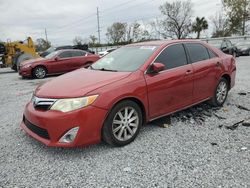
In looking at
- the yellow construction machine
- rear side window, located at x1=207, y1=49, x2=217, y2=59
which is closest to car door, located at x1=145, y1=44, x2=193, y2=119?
rear side window, located at x1=207, y1=49, x2=217, y2=59

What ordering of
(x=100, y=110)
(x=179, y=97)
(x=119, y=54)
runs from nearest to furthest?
(x=100, y=110), (x=179, y=97), (x=119, y=54)

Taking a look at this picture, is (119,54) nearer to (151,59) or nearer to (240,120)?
(151,59)

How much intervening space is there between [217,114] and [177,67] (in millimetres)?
1407

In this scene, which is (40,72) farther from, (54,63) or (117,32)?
(117,32)

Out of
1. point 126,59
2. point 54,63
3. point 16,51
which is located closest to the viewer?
point 126,59

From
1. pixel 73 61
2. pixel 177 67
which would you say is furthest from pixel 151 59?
pixel 73 61

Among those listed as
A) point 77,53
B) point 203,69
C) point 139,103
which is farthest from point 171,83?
point 77,53

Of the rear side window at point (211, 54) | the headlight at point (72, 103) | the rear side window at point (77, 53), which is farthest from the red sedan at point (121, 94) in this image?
the rear side window at point (77, 53)

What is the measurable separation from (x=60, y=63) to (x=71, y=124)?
9.90 meters

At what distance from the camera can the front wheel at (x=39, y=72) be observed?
12305 millimetres

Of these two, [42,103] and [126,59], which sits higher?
[126,59]

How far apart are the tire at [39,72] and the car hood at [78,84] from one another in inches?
337

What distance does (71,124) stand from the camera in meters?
3.38

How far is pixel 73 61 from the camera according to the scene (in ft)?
43.0
